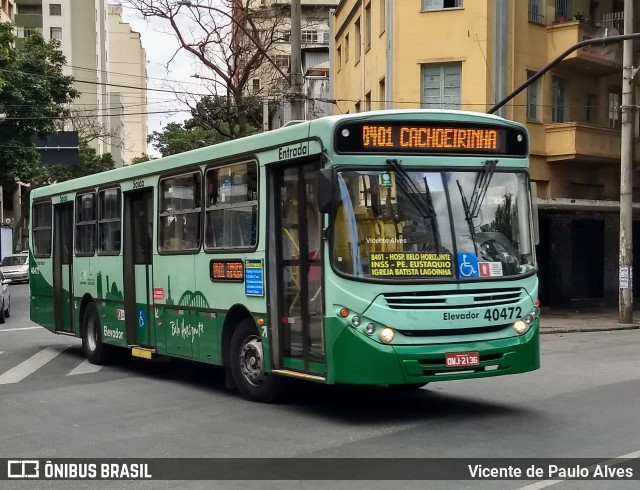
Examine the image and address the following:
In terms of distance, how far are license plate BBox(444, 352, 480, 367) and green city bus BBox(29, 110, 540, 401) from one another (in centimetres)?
1

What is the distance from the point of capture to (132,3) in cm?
3048

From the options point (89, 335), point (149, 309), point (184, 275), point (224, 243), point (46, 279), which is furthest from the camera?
point (46, 279)

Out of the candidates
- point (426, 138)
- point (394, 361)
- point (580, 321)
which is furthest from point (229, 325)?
point (580, 321)

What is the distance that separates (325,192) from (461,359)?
6.90 feet

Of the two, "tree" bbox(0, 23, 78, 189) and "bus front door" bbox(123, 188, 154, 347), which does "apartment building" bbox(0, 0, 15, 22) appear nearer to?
"tree" bbox(0, 23, 78, 189)

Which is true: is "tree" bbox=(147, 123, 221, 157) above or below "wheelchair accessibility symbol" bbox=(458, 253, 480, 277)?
above

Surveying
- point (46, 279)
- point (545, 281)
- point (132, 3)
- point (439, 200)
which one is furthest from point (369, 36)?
point (439, 200)

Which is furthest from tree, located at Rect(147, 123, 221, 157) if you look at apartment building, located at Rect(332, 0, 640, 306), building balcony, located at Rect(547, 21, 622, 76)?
building balcony, located at Rect(547, 21, 622, 76)

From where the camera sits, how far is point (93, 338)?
50.6 feet

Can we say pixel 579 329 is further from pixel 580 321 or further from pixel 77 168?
pixel 77 168

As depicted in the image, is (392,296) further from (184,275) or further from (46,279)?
(46,279)

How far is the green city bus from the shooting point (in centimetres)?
900

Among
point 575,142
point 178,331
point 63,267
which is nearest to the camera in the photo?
point 178,331

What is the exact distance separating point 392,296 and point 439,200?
43.3 inches
